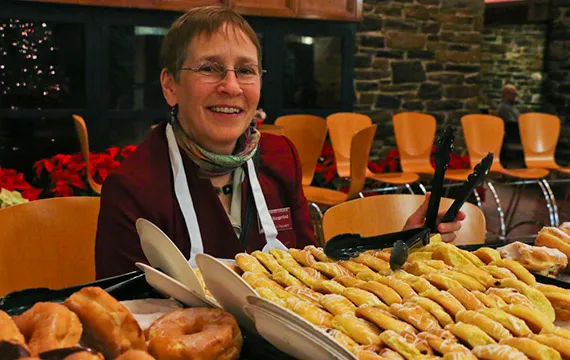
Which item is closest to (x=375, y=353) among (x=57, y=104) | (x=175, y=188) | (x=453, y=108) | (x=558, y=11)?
(x=175, y=188)

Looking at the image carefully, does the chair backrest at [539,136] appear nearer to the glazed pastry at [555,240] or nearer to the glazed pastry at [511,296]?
the glazed pastry at [555,240]

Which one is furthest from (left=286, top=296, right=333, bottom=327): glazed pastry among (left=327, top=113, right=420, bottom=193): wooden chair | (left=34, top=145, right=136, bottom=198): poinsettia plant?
(left=327, top=113, right=420, bottom=193): wooden chair

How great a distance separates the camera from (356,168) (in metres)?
4.50

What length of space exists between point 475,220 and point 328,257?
1407 millimetres

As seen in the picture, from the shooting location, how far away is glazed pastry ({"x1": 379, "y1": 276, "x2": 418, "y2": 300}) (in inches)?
37.4

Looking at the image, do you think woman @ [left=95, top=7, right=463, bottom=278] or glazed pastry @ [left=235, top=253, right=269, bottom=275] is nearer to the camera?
glazed pastry @ [left=235, top=253, right=269, bottom=275]

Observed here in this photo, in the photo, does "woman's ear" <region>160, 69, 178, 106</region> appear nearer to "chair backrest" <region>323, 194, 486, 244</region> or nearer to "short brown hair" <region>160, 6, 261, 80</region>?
"short brown hair" <region>160, 6, 261, 80</region>

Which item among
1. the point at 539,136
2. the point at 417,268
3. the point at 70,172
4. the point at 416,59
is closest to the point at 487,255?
the point at 417,268

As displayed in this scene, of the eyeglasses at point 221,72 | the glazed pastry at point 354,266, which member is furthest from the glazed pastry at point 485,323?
the eyeglasses at point 221,72

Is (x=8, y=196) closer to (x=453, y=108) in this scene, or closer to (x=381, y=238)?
(x=381, y=238)

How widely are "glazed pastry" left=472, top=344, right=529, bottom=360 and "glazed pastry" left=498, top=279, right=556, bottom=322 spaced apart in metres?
0.23

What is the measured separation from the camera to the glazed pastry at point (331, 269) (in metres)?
1.04

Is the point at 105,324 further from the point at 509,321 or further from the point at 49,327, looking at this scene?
the point at 509,321

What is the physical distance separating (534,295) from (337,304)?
35cm
